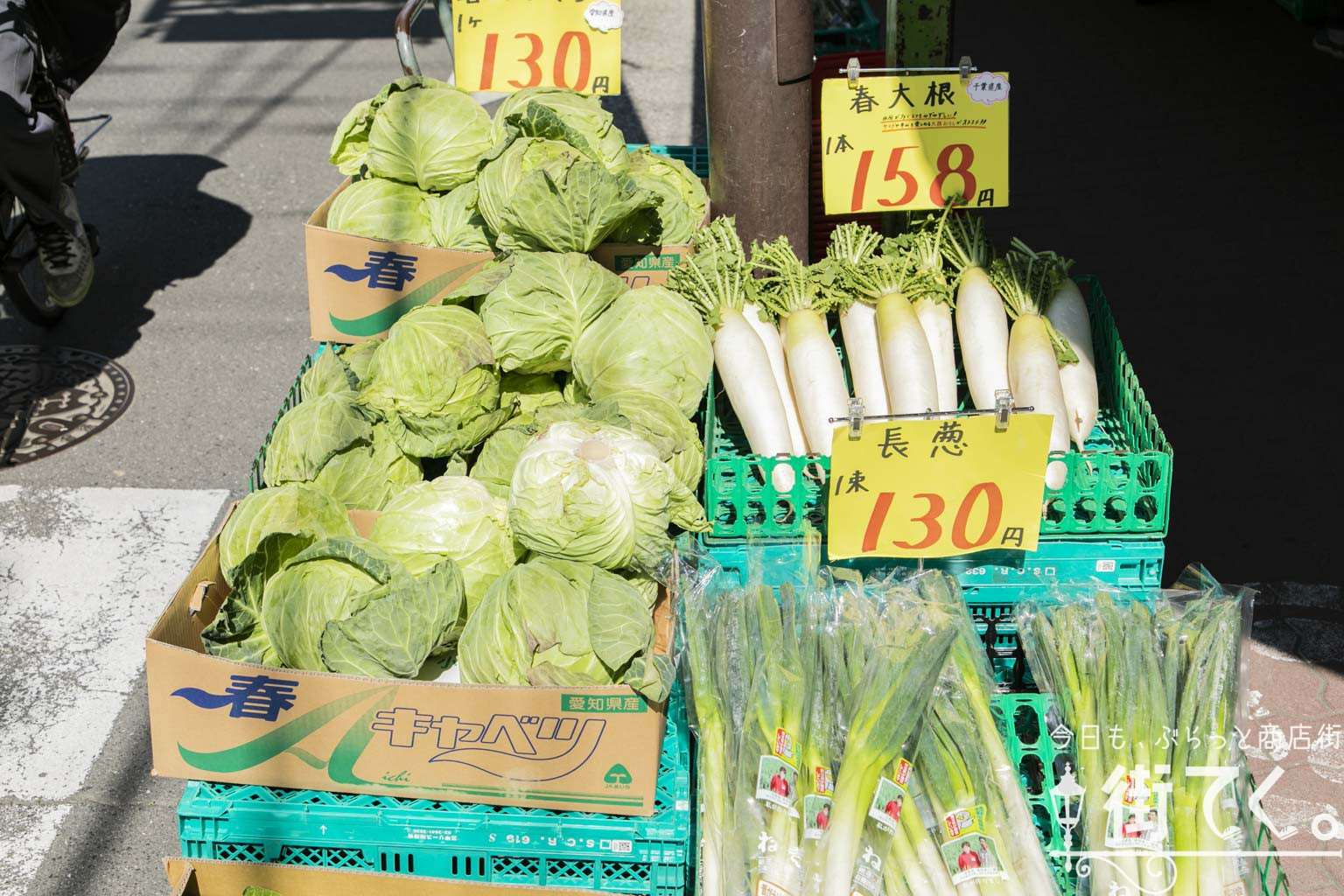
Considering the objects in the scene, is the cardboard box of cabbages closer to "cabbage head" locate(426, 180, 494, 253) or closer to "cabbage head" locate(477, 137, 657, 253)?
"cabbage head" locate(477, 137, 657, 253)

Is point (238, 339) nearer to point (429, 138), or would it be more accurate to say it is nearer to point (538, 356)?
point (429, 138)

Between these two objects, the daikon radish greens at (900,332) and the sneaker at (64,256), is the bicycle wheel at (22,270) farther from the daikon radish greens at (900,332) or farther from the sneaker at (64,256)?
the daikon radish greens at (900,332)

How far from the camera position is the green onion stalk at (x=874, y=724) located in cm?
227

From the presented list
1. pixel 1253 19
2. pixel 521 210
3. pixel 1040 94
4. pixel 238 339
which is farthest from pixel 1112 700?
pixel 1253 19

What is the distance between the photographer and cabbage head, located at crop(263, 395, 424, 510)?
2.82 m

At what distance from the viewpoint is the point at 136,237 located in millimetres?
6625

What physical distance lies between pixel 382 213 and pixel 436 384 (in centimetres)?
87

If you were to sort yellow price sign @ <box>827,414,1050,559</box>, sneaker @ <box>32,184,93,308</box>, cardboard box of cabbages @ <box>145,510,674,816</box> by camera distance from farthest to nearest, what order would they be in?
1. sneaker @ <box>32,184,93,308</box>
2. yellow price sign @ <box>827,414,1050,559</box>
3. cardboard box of cabbages @ <box>145,510,674,816</box>

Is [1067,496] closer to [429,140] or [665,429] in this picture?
[665,429]

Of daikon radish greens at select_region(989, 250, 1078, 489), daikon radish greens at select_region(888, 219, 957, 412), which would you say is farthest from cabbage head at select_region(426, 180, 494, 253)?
daikon radish greens at select_region(989, 250, 1078, 489)

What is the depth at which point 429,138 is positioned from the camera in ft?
11.7

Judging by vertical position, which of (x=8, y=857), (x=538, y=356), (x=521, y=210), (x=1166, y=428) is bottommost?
(x=8, y=857)

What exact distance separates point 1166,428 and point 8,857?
4.28 metres

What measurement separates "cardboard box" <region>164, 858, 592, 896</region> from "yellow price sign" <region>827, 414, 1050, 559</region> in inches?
38.0
